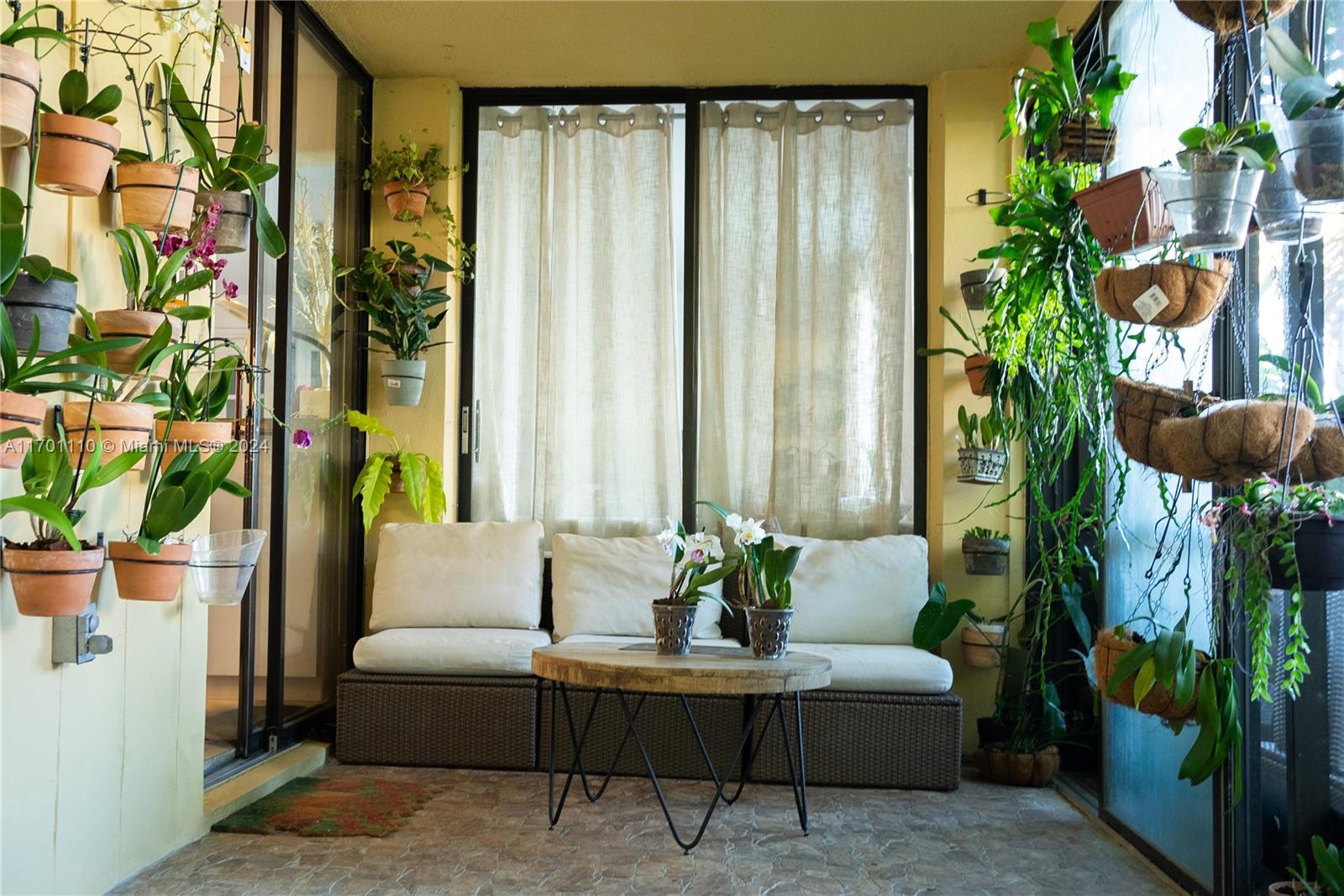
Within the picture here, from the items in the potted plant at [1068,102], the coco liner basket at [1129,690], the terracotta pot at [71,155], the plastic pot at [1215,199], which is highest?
the potted plant at [1068,102]

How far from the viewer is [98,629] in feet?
9.77

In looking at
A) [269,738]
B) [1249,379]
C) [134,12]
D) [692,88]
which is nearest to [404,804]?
[269,738]

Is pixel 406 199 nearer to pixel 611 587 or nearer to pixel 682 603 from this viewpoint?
pixel 611 587

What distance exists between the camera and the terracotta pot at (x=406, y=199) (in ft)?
16.8

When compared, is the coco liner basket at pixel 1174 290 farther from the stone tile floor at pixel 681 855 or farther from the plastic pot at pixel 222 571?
the plastic pot at pixel 222 571

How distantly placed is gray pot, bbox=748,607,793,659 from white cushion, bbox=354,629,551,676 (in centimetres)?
120

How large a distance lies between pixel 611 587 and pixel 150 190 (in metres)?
2.61

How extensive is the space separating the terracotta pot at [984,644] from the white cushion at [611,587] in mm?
1051

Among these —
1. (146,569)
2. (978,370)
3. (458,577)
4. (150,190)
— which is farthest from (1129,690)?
(458,577)

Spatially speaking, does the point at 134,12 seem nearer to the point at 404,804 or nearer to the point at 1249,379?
the point at 404,804

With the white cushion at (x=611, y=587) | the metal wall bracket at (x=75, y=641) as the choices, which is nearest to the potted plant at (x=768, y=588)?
the white cushion at (x=611, y=587)

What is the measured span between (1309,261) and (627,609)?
9.93ft

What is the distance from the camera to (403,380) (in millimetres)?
5035

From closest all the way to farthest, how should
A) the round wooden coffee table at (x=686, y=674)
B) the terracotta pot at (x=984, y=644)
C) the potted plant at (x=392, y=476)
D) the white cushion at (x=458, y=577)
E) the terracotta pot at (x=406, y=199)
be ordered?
1. the round wooden coffee table at (x=686, y=674)
2. the terracotta pot at (x=984, y=644)
3. the white cushion at (x=458, y=577)
4. the potted plant at (x=392, y=476)
5. the terracotta pot at (x=406, y=199)
